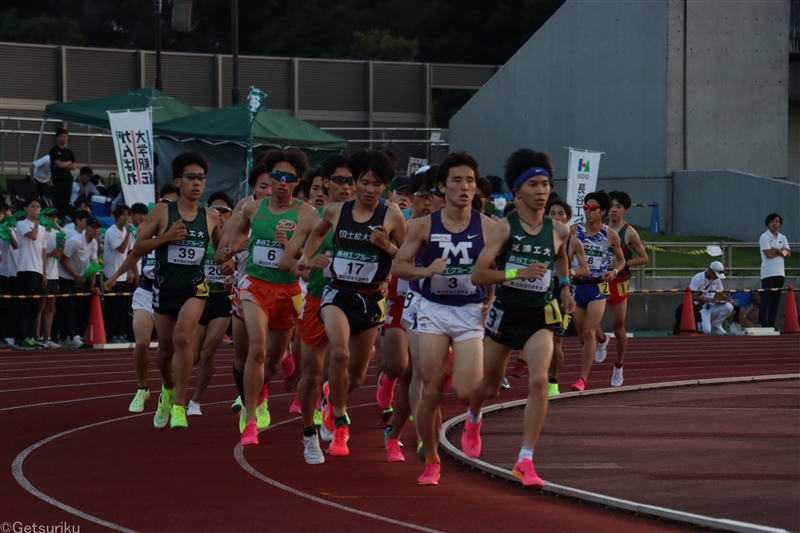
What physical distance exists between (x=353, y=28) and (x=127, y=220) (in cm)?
3580

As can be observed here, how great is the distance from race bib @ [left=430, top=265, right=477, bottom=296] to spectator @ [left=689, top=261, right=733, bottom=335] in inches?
678

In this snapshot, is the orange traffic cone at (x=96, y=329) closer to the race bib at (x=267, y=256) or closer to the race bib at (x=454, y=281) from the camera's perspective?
the race bib at (x=267, y=256)

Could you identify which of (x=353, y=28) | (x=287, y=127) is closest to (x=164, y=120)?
(x=287, y=127)

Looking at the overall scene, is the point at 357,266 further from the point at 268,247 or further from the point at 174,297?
the point at 174,297

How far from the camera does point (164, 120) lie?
2822 cm

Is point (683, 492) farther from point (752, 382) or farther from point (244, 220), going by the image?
point (752, 382)

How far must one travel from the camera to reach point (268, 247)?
407 inches

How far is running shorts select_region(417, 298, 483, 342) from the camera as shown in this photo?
8297 mm

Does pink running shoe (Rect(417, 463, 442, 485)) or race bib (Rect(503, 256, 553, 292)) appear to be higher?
race bib (Rect(503, 256, 553, 292))

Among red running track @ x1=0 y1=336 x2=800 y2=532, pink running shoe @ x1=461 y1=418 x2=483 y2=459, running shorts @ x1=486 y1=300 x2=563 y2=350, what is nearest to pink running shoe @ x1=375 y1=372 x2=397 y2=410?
red running track @ x1=0 y1=336 x2=800 y2=532

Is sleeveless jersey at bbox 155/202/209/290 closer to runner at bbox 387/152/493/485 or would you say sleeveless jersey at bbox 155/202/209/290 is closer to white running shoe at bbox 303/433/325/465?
white running shoe at bbox 303/433/325/465

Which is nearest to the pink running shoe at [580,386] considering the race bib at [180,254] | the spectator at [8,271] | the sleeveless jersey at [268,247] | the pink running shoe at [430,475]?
the sleeveless jersey at [268,247]

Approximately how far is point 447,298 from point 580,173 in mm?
16207

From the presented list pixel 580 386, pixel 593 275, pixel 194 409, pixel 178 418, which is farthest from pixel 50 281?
pixel 593 275
